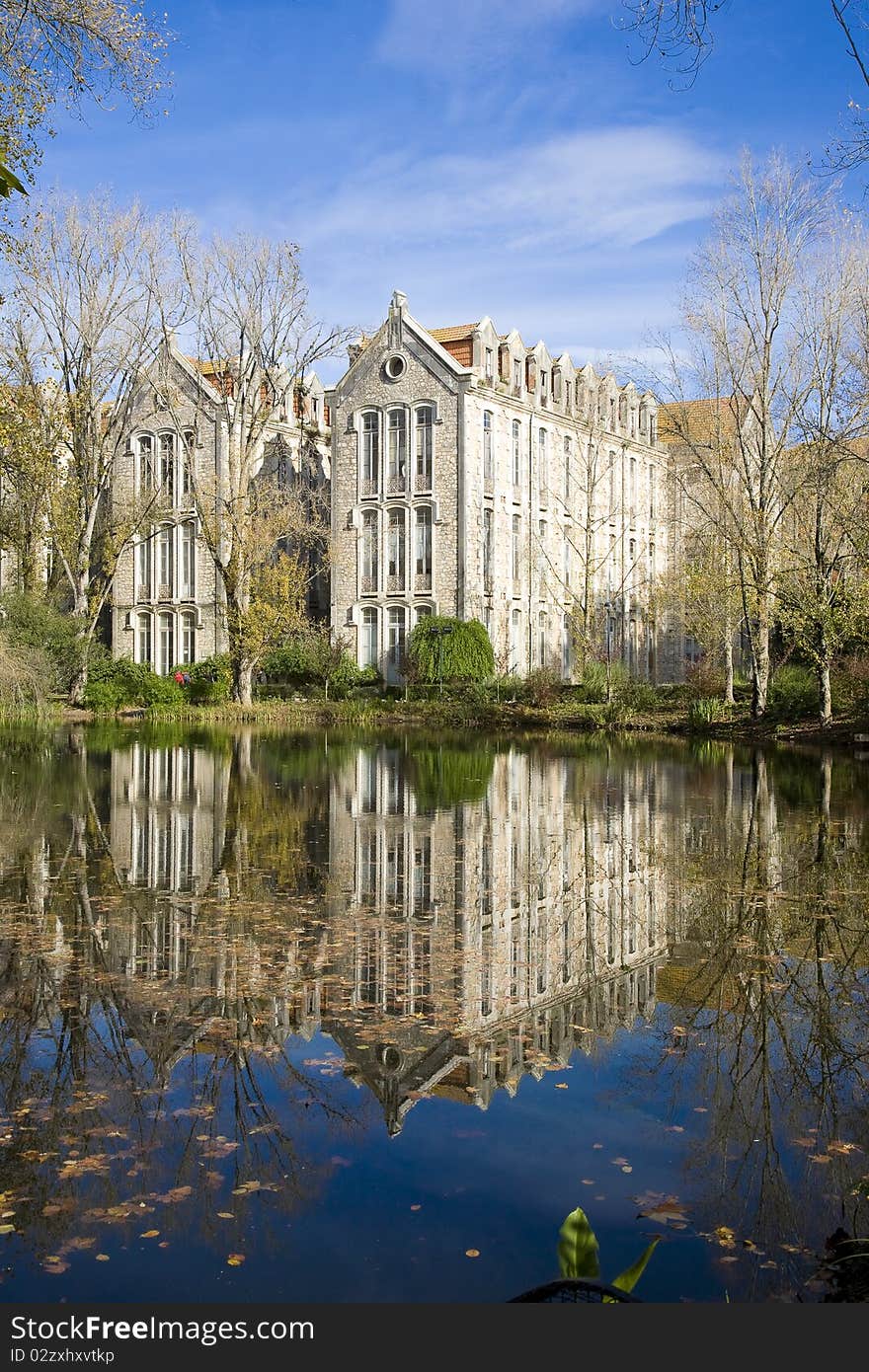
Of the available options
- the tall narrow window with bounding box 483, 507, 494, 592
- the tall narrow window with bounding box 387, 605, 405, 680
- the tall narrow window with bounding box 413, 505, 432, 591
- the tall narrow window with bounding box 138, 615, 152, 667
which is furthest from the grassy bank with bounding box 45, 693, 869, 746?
the tall narrow window with bounding box 138, 615, 152, 667

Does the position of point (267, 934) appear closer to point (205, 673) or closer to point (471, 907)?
point (471, 907)

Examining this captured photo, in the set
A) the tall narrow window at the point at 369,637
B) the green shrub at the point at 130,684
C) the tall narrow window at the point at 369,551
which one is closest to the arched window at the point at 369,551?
the tall narrow window at the point at 369,551

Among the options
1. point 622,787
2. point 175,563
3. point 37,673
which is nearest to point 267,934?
point 622,787

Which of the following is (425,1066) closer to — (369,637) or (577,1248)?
(577,1248)

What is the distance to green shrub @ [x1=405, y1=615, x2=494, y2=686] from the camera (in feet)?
148

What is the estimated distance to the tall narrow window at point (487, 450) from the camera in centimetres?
4859

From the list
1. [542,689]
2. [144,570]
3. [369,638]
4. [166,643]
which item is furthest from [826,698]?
[144,570]

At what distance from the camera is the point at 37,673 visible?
1294 inches

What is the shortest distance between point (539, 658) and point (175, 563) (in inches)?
691

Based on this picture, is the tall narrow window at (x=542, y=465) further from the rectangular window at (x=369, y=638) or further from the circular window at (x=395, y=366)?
Result: the rectangular window at (x=369, y=638)

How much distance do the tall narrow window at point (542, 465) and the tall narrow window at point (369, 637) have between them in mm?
9201

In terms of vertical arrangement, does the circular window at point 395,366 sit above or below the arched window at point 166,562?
above

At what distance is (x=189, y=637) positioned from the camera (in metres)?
54.9

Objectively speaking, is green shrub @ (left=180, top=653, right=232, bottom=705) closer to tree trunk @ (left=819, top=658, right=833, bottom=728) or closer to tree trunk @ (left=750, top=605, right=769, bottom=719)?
tree trunk @ (left=750, top=605, right=769, bottom=719)
